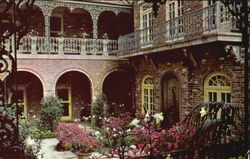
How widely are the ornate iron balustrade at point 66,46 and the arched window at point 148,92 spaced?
8.42 ft

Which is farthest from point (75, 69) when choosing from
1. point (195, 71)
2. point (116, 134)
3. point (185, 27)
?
point (116, 134)

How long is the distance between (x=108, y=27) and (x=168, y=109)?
7415 mm

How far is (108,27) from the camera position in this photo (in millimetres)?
17234

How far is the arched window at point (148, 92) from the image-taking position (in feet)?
46.5

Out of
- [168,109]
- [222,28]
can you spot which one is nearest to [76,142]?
[168,109]

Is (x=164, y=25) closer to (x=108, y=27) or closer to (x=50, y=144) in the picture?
(x=108, y=27)

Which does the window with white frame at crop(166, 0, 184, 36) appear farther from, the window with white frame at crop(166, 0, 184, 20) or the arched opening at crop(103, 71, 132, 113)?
the arched opening at crop(103, 71, 132, 113)

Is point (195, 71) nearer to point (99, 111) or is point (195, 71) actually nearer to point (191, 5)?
point (191, 5)

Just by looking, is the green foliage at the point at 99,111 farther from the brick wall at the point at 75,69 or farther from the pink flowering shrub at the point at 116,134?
the pink flowering shrub at the point at 116,134

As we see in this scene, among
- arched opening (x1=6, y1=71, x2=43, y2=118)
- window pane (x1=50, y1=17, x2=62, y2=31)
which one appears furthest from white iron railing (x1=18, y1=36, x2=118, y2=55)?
arched opening (x1=6, y1=71, x2=43, y2=118)

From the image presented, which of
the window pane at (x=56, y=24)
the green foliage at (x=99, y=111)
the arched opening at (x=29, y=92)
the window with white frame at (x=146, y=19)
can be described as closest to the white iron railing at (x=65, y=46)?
the window pane at (x=56, y=24)

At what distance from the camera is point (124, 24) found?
17.5 metres

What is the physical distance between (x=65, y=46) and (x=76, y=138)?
6.39 meters

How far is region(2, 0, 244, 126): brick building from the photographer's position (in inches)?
375
